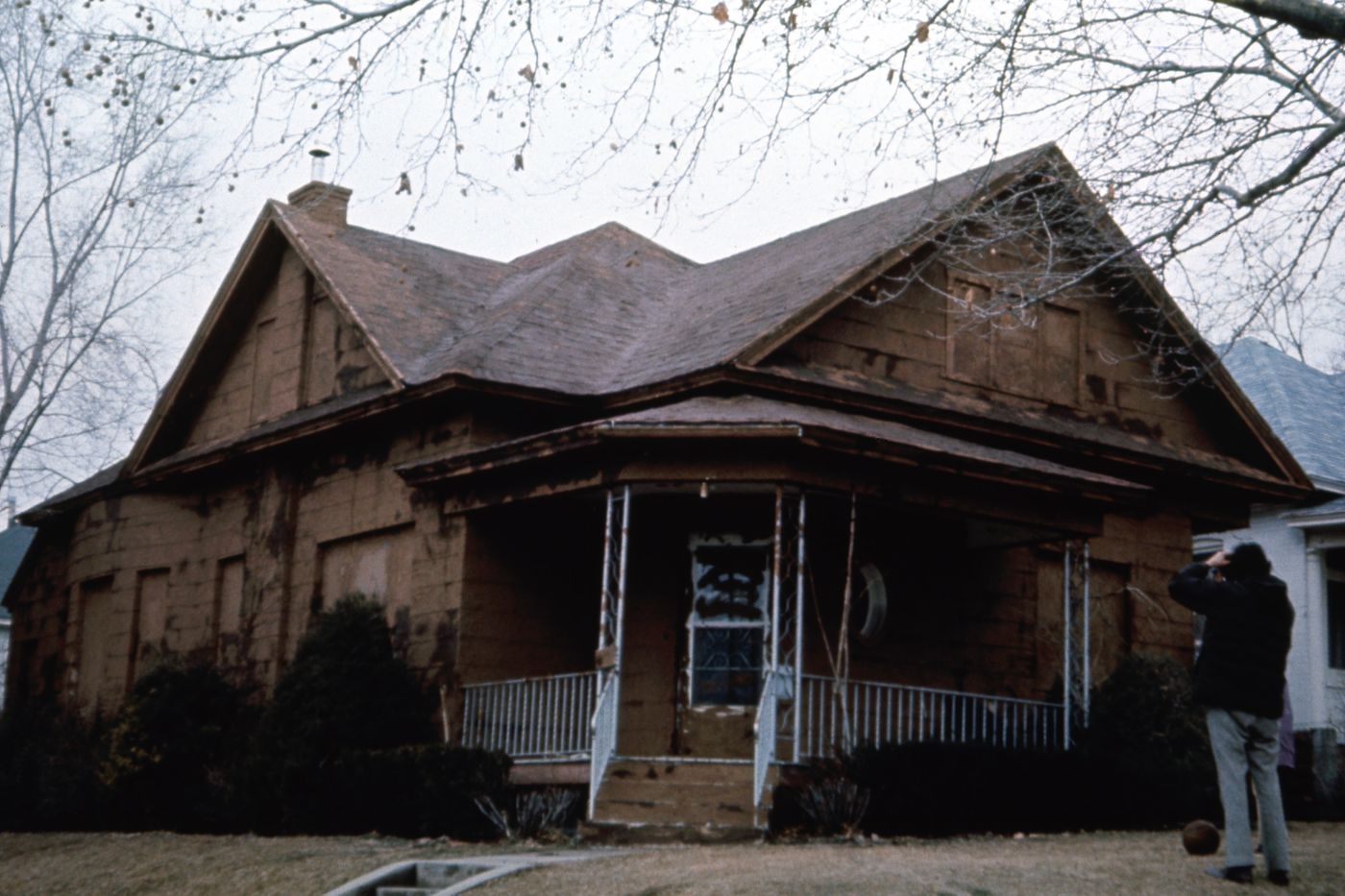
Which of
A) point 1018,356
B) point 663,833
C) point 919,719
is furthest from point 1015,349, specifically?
point 663,833

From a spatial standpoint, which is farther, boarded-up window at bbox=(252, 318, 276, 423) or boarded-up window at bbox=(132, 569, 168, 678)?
boarded-up window at bbox=(132, 569, 168, 678)

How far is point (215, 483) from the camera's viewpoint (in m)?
22.2

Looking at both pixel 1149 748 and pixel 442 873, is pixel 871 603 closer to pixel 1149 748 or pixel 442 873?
pixel 1149 748

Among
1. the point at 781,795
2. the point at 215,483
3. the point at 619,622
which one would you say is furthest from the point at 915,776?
the point at 215,483

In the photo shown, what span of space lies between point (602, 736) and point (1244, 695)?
5814 millimetres

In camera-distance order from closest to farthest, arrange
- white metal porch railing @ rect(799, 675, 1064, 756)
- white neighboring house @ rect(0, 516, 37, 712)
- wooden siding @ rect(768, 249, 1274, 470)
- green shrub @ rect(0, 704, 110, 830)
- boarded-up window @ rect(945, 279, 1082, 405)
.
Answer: white metal porch railing @ rect(799, 675, 1064, 756)
wooden siding @ rect(768, 249, 1274, 470)
boarded-up window @ rect(945, 279, 1082, 405)
green shrub @ rect(0, 704, 110, 830)
white neighboring house @ rect(0, 516, 37, 712)

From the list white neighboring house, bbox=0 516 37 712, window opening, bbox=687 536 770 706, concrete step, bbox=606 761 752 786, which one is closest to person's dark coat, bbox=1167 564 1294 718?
concrete step, bbox=606 761 752 786

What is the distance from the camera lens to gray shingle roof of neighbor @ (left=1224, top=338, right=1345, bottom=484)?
78.3ft

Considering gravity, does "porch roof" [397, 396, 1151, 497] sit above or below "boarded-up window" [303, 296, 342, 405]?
below

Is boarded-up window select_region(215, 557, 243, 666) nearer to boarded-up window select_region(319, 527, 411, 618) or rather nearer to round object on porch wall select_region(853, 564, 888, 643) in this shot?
boarded-up window select_region(319, 527, 411, 618)

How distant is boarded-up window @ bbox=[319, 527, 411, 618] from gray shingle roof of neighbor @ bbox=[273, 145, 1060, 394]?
1.90 meters

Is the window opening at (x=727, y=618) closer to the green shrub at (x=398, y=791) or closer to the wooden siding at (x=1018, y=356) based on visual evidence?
the wooden siding at (x=1018, y=356)

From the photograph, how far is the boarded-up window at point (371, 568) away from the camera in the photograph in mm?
18172

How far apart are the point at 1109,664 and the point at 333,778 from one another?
8.69 meters
